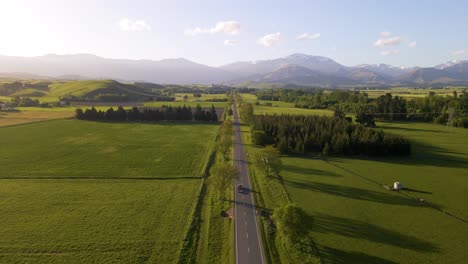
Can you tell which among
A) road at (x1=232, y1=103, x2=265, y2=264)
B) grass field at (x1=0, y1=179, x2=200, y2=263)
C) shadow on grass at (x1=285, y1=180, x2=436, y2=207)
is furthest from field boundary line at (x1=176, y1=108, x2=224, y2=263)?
shadow on grass at (x1=285, y1=180, x2=436, y2=207)

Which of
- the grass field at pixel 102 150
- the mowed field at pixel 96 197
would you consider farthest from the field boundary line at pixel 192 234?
the grass field at pixel 102 150

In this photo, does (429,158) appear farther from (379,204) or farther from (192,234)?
(192,234)

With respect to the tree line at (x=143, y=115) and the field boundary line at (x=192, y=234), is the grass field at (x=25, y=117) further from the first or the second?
the field boundary line at (x=192, y=234)

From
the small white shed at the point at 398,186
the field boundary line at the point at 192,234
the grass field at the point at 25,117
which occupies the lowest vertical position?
the field boundary line at the point at 192,234

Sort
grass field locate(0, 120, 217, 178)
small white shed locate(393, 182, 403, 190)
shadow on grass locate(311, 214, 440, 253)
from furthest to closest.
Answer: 1. grass field locate(0, 120, 217, 178)
2. small white shed locate(393, 182, 403, 190)
3. shadow on grass locate(311, 214, 440, 253)

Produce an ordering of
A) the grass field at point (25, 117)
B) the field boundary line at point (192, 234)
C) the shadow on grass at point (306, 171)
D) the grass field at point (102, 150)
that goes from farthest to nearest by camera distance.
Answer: the grass field at point (25, 117) < the shadow on grass at point (306, 171) < the grass field at point (102, 150) < the field boundary line at point (192, 234)

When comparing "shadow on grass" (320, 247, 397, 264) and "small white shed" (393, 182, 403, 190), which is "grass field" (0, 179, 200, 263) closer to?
"shadow on grass" (320, 247, 397, 264)
